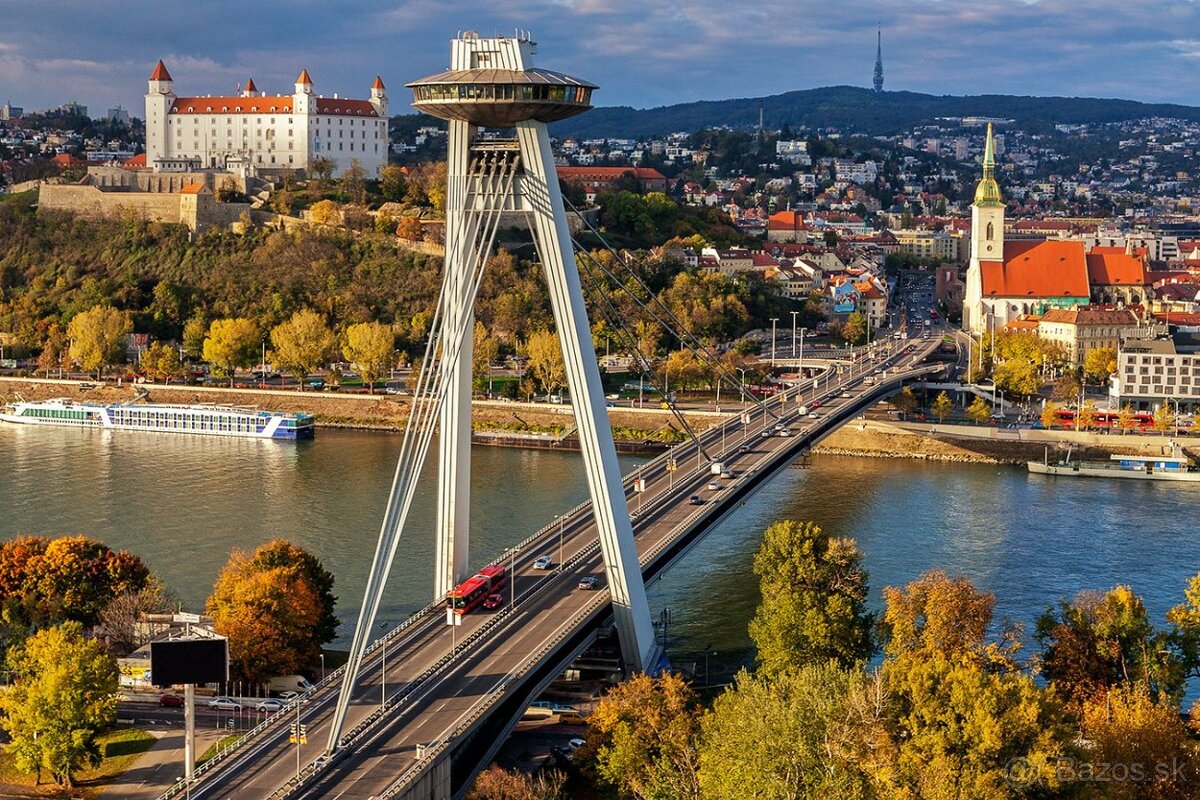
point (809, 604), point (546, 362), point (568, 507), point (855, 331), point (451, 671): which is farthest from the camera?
point (855, 331)

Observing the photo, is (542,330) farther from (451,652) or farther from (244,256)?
(451,652)

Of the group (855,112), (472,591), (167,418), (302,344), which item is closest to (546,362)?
(302,344)

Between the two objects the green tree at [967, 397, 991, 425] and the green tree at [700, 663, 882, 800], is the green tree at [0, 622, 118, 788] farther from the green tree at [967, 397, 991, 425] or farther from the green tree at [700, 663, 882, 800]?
the green tree at [967, 397, 991, 425]

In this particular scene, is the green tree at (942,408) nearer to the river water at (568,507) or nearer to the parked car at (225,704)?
the river water at (568,507)

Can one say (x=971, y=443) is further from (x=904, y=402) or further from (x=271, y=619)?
(x=271, y=619)

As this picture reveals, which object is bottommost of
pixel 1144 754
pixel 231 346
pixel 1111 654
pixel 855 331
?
pixel 1144 754

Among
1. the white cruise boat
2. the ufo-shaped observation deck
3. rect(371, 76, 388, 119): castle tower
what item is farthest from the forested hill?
the ufo-shaped observation deck
